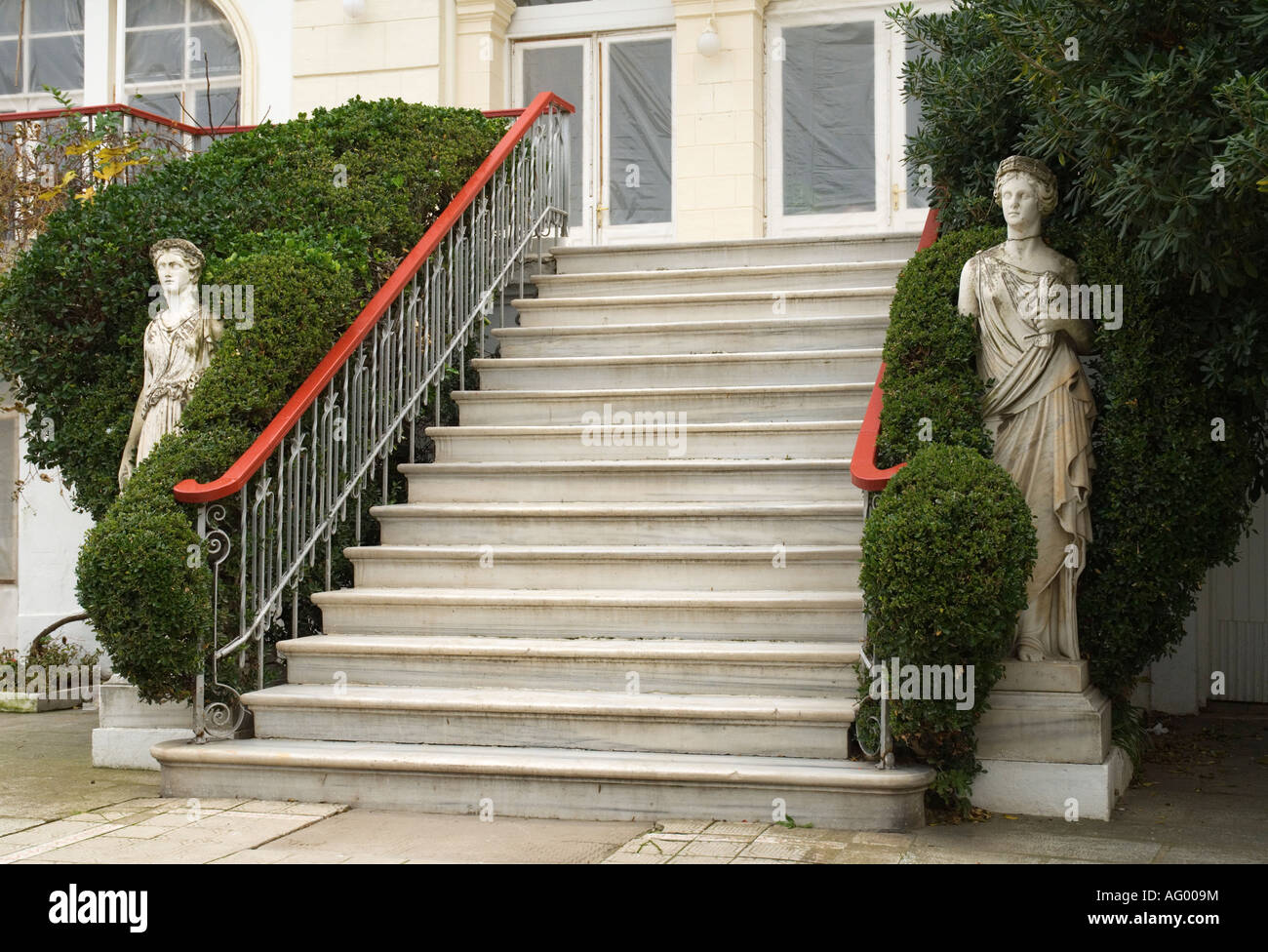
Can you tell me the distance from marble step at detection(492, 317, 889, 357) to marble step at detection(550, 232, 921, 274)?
0.92 meters

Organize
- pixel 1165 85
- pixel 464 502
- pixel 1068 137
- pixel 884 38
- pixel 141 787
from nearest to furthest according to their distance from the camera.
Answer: pixel 1165 85 → pixel 1068 137 → pixel 141 787 → pixel 464 502 → pixel 884 38

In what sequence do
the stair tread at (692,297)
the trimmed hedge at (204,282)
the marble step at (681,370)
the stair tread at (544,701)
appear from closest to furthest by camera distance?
1. the stair tread at (544,701)
2. the trimmed hedge at (204,282)
3. the marble step at (681,370)
4. the stair tread at (692,297)

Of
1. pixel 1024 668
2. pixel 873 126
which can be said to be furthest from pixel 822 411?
pixel 873 126

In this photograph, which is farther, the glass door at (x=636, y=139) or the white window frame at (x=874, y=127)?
the glass door at (x=636, y=139)

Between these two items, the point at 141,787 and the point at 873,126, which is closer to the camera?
the point at 141,787

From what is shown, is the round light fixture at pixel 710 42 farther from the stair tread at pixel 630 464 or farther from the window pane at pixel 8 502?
the window pane at pixel 8 502

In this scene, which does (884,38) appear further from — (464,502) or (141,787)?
(141,787)

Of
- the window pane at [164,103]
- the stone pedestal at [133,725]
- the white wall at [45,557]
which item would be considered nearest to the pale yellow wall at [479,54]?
the window pane at [164,103]

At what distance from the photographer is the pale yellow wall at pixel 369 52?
12.4m

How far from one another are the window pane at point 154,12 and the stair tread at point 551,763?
9.22 m

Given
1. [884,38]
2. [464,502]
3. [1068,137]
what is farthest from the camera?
[884,38]

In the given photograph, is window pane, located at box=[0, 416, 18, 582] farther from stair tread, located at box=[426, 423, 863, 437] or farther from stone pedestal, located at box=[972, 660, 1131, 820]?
stone pedestal, located at box=[972, 660, 1131, 820]

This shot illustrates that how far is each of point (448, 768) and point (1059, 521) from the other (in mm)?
2712

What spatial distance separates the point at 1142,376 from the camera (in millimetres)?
5730
